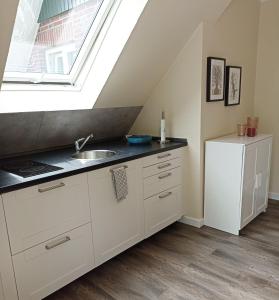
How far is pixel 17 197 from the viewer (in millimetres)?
1504

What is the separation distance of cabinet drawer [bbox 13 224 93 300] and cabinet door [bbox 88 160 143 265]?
10cm

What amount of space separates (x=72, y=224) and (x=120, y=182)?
1.50 feet

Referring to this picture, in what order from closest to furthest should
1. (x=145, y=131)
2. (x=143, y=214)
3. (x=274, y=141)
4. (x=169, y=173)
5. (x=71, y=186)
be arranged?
(x=71, y=186) < (x=143, y=214) < (x=169, y=173) < (x=145, y=131) < (x=274, y=141)

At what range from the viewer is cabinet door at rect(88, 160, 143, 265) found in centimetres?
194

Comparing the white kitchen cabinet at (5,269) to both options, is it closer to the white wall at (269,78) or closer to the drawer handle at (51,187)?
the drawer handle at (51,187)

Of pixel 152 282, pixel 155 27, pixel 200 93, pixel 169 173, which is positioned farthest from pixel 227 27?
pixel 152 282

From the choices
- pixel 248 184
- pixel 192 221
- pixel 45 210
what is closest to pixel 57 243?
pixel 45 210

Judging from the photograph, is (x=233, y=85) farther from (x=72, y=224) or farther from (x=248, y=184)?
(x=72, y=224)

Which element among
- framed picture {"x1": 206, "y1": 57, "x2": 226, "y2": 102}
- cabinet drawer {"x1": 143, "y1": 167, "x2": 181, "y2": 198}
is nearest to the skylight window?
framed picture {"x1": 206, "y1": 57, "x2": 226, "y2": 102}

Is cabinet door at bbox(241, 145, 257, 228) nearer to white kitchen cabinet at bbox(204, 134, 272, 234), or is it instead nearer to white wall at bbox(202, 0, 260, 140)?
white kitchen cabinet at bbox(204, 134, 272, 234)

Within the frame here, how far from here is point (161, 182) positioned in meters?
2.47

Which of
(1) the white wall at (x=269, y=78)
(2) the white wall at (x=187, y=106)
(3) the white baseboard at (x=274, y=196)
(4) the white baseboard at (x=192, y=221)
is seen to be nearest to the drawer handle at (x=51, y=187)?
(2) the white wall at (x=187, y=106)

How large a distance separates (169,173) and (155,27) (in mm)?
1240

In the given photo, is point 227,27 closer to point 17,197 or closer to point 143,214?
point 143,214
